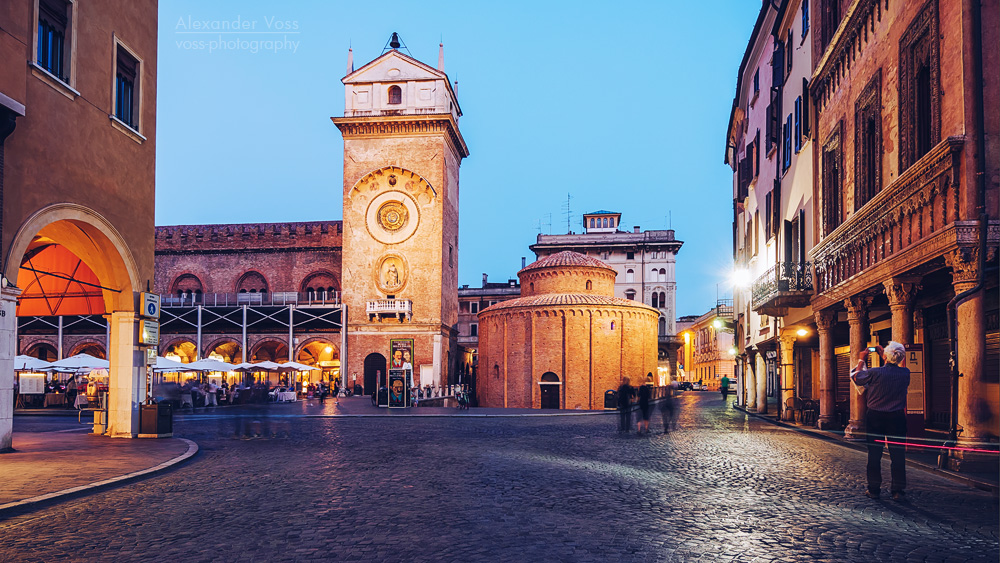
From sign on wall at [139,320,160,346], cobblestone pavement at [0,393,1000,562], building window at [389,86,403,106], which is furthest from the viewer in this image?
building window at [389,86,403,106]

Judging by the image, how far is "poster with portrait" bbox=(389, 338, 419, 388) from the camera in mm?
35875

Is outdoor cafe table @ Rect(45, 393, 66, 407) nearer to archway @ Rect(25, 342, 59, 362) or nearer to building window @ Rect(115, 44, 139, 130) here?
building window @ Rect(115, 44, 139, 130)

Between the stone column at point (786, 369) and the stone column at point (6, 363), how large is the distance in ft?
63.8

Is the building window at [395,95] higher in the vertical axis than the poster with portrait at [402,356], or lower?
higher

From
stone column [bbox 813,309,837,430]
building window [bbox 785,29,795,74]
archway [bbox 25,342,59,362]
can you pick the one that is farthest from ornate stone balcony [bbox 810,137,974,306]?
archway [bbox 25,342,59,362]

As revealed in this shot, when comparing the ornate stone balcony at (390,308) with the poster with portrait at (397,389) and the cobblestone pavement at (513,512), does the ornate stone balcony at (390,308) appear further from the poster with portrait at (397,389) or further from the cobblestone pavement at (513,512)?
the cobblestone pavement at (513,512)

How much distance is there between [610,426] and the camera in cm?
2320

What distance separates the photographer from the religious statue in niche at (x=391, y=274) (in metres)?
47.4

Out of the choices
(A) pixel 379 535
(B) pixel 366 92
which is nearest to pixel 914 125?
(A) pixel 379 535

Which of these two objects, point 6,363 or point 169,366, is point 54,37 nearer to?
point 6,363

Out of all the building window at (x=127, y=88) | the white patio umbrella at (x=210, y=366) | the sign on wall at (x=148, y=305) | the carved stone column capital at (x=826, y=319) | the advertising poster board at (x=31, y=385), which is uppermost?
the building window at (x=127, y=88)

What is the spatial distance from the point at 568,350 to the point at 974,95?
100 feet

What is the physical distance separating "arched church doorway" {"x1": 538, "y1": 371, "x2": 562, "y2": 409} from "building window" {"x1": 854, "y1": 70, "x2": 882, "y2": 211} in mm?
25949

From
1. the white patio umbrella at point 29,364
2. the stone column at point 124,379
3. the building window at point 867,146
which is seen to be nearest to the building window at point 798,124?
the building window at point 867,146
